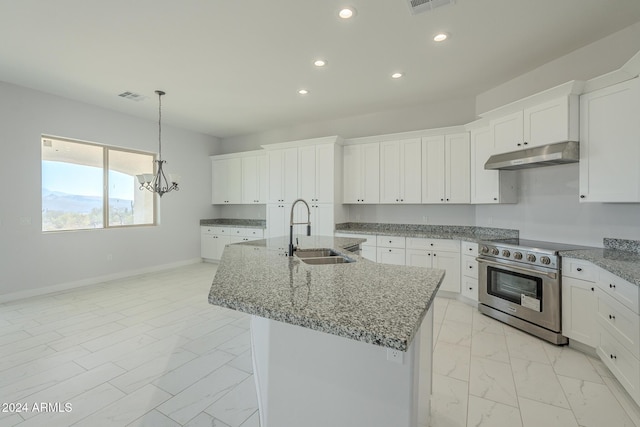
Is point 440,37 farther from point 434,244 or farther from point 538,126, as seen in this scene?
point 434,244

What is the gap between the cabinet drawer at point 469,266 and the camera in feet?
12.5

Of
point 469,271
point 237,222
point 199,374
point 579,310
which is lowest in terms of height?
point 199,374

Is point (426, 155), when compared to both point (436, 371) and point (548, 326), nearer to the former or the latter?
point (548, 326)

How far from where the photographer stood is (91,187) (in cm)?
501

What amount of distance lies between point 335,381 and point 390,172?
13.4 feet

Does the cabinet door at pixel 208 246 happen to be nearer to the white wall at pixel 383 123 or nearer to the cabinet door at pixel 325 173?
the white wall at pixel 383 123

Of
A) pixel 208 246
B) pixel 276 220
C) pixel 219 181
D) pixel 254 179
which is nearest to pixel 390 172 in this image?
pixel 276 220

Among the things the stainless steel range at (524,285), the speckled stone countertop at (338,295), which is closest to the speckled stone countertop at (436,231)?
the stainless steel range at (524,285)

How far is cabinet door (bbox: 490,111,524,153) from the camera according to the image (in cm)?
333

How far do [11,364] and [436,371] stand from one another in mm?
3603

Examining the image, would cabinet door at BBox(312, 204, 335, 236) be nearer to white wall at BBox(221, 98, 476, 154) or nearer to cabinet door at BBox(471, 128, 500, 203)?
white wall at BBox(221, 98, 476, 154)

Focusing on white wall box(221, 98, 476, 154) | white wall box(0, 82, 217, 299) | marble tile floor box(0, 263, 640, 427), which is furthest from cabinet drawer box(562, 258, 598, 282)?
white wall box(0, 82, 217, 299)

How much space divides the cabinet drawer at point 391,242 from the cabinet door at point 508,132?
178cm

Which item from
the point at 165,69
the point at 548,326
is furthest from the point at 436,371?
the point at 165,69
